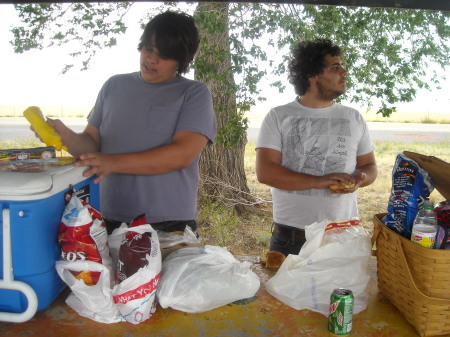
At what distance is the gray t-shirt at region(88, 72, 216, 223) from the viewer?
192 cm

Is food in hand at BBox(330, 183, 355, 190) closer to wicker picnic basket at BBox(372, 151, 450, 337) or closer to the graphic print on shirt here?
the graphic print on shirt

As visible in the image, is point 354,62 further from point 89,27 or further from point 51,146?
point 51,146

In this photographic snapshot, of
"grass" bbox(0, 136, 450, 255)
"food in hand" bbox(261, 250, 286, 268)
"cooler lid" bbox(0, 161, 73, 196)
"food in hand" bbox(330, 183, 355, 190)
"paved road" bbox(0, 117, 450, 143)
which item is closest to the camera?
"cooler lid" bbox(0, 161, 73, 196)

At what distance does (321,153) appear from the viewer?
248cm

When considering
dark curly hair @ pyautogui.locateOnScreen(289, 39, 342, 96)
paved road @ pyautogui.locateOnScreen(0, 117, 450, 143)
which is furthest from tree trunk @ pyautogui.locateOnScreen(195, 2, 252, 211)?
paved road @ pyautogui.locateOnScreen(0, 117, 450, 143)

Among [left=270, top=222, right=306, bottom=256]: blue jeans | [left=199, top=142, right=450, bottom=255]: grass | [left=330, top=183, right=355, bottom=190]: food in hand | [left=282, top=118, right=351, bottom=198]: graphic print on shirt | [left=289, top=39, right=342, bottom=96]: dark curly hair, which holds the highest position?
[left=289, top=39, right=342, bottom=96]: dark curly hair

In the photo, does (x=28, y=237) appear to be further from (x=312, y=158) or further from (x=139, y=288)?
(x=312, y=158)

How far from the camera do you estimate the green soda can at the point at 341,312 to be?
1.19 metres

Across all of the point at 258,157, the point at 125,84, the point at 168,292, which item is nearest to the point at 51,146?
the point at 125,84

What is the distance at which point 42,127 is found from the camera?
1567 mm

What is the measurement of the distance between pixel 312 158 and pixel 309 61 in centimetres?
70

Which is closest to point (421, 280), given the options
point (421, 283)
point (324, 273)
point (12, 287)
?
point (421, 283)

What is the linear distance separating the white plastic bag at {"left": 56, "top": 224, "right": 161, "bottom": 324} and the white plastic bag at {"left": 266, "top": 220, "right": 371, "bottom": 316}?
0.44 metres

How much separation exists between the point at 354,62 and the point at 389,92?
0.53 metres
